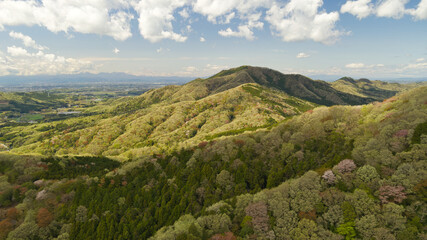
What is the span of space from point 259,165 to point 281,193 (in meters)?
27.8

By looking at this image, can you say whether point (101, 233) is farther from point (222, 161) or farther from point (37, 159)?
point (37, 159)

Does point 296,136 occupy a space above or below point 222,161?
above

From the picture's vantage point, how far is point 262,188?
83.1 m

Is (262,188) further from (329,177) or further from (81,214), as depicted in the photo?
(81,214)

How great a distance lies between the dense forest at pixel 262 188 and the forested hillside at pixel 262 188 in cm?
34

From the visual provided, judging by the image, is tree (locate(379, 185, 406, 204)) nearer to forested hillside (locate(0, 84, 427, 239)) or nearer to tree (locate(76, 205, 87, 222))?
forested hillside (locate(0, 84, 427, 239))

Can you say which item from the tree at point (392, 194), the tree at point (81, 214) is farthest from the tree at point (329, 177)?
the tree at point (81, 214)

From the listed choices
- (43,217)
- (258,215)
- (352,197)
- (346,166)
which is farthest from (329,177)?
(43,217)

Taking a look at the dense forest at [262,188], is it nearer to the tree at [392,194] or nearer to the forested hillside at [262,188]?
the tree at [392,194]

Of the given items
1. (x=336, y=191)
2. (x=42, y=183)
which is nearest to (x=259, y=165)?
(x=336, y=191)

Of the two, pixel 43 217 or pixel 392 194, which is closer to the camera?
pixel 392 194

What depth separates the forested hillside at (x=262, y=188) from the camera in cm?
5062

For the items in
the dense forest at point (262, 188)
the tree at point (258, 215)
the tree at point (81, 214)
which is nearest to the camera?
the dense forest at point (262, 188)

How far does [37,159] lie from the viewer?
Result: 122812 millimetres
